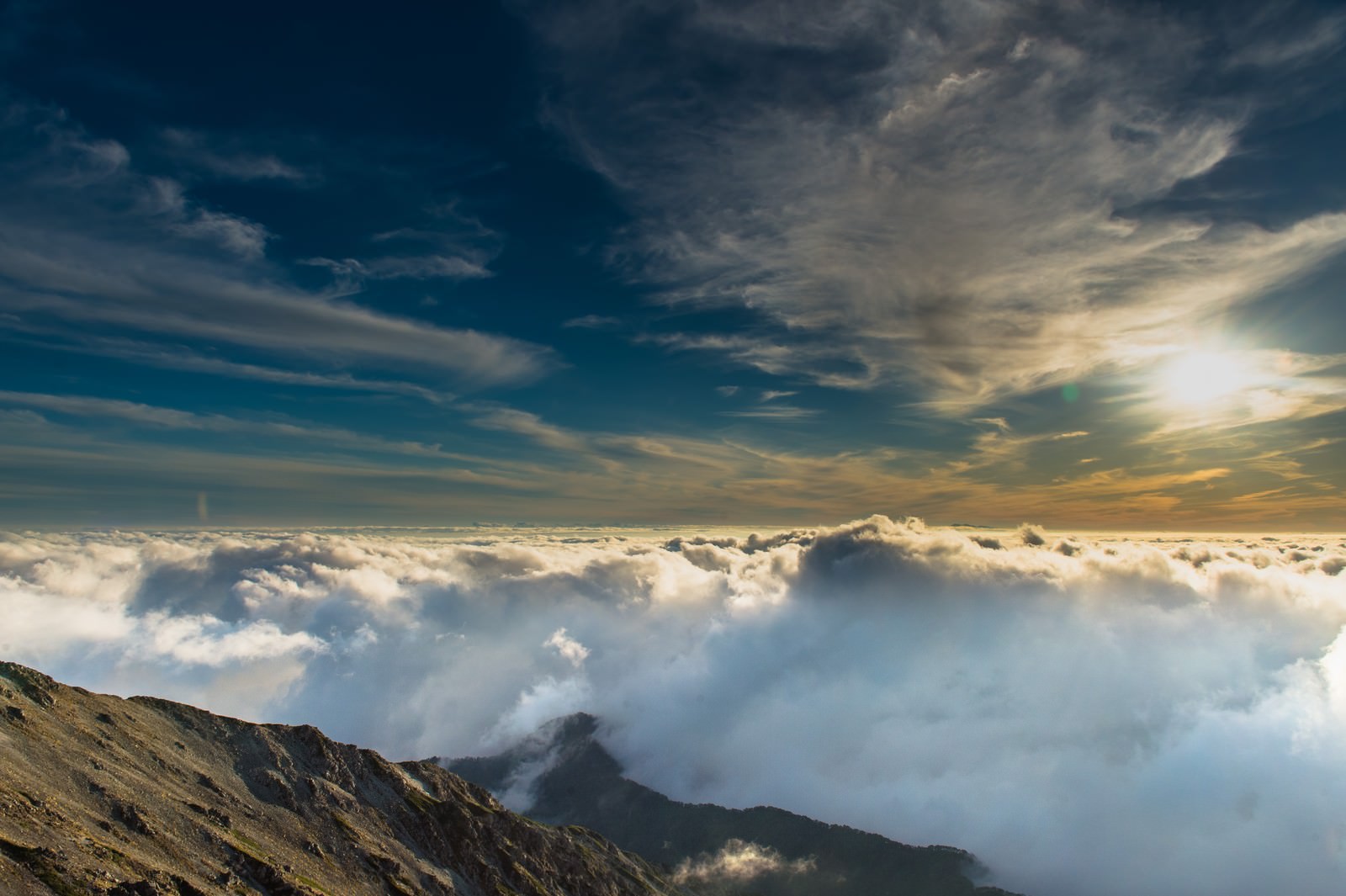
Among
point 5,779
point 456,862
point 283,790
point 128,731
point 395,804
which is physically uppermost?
point 5,779

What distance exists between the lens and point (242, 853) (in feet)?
392

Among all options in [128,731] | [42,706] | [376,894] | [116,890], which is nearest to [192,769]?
[128,731]

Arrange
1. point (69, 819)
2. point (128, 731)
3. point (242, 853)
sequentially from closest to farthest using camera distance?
point (69, 819) < point (242, 853) < point (128, 731)

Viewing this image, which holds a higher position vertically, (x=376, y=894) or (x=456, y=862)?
(x=376, y=894)

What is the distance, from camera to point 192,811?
417ft

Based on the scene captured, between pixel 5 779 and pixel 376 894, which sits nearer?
pixel 5 779

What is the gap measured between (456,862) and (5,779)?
419 ft

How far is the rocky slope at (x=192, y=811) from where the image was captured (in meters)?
91.0

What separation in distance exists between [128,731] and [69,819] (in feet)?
196

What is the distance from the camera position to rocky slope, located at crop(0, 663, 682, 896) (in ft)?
299

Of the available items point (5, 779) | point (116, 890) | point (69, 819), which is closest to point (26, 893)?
point (116, 890)

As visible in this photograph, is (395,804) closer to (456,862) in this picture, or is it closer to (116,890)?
(456,862)

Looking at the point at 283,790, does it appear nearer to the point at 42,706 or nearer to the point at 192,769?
the point at 192,769

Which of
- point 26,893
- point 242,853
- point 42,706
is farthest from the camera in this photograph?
point 42,706
